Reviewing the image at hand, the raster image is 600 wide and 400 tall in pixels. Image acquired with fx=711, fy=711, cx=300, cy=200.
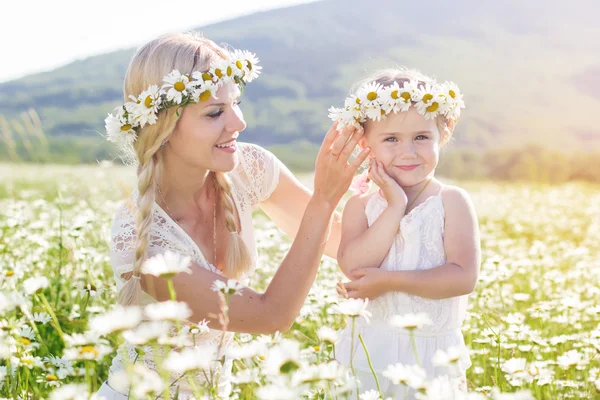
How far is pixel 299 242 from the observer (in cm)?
304

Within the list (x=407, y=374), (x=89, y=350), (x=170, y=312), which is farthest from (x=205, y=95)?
(x=407, y=374)

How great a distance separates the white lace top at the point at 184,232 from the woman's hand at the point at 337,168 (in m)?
0.70

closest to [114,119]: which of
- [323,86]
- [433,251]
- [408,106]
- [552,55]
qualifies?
[408,106]

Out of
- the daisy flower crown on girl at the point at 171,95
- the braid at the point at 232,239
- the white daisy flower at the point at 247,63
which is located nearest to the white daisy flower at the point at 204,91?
the daisy flower crown on girl at the point at 171,95

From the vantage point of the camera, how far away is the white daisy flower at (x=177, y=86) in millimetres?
3223

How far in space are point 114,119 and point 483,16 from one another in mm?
176649

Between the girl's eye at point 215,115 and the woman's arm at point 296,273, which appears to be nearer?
the woman's arm at point 296,273

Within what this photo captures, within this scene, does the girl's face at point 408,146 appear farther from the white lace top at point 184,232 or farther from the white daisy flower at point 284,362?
the white daisy flower at point 284,362

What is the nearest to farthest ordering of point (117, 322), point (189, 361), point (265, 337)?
point (189, 361)
point (117, 322)
point (265, 337)

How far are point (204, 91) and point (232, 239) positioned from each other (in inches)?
29.9

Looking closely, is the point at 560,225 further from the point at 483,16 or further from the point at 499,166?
the point at 483,16

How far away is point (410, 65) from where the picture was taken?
Result: 362 ft

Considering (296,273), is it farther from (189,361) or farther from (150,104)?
(189,361)

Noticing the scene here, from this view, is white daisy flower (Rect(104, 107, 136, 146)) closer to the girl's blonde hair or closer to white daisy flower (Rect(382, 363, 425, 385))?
the girl's blonde hair
